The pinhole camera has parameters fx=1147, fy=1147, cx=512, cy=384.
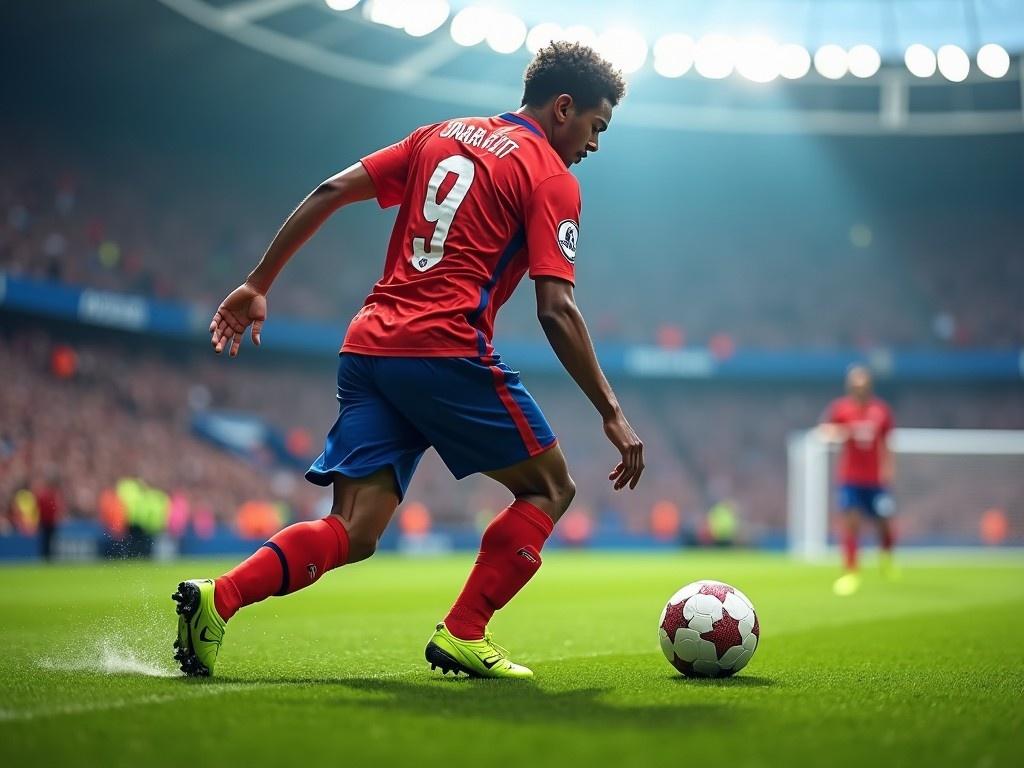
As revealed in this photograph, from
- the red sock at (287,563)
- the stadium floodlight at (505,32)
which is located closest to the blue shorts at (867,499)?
the red sock at (287,563)

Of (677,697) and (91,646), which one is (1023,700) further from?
(91,646)

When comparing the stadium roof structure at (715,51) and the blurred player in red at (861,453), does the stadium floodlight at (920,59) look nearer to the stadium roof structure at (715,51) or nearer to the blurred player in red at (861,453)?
the stadium roof structure at (715,51)

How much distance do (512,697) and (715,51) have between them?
2538 cm

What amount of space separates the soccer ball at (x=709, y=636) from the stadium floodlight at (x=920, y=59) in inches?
978

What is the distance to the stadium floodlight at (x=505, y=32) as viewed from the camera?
81.6 ft

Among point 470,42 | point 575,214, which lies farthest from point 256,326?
point 470,42

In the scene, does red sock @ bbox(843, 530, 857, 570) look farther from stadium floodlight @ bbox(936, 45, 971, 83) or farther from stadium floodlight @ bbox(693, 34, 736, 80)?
stadium floodlight @ bbox(936, 45, 971, 83)

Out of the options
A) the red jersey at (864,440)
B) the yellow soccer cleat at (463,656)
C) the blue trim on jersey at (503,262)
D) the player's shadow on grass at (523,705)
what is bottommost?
the player's shadow on grass at (523,705)

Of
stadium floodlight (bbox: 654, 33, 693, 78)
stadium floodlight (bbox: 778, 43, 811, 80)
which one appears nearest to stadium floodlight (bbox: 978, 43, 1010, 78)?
stadium floodlight (bbox: 778, 43, 811, 80)

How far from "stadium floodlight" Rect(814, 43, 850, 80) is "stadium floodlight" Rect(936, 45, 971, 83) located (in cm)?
207

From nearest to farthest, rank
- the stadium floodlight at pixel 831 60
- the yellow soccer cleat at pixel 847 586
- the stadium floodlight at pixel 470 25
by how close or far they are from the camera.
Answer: the yellow soccer cleat at pixel 847 586 < the stadium floodlight at pixel 470 25 < the stadium floodlight at pixel 831 60

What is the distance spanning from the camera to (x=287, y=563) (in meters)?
3.68

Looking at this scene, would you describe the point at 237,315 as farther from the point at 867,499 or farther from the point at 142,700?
the point at 867,499

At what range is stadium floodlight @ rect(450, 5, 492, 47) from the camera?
2434cm
